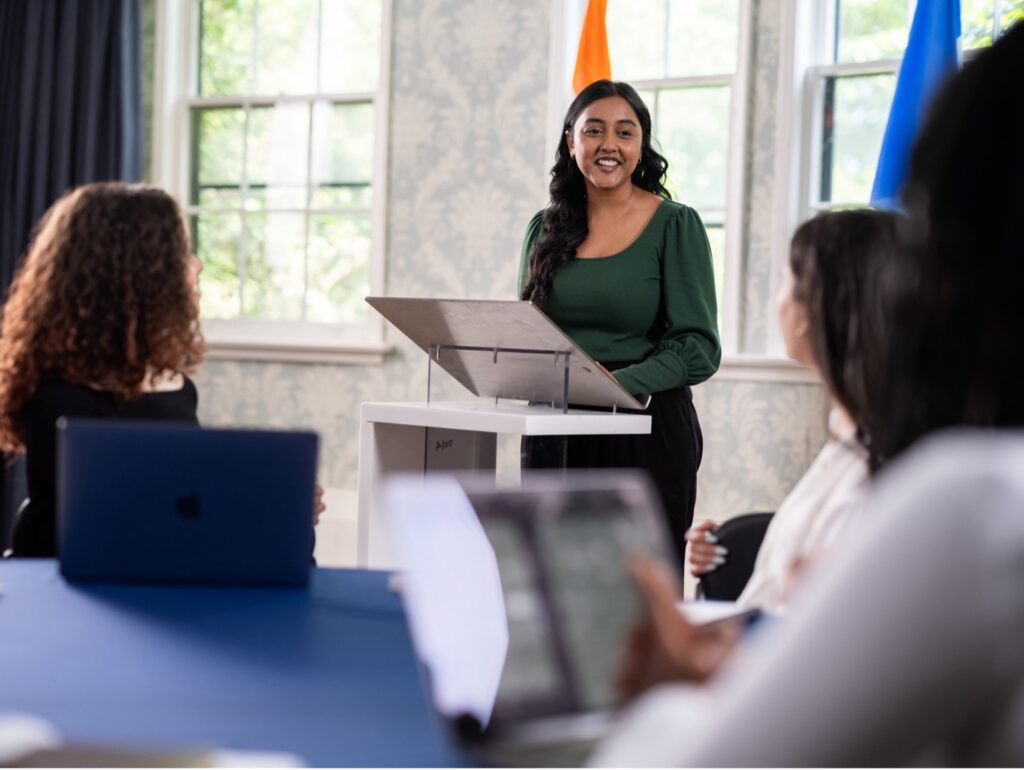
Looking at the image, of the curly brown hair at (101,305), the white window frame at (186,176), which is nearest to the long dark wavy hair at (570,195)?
the curly brown hair at (101,305)

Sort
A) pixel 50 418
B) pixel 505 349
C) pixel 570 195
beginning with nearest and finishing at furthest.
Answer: pixel 50 418 → pixel 505 349 → pixel 570 195

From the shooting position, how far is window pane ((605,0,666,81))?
4.36 meters

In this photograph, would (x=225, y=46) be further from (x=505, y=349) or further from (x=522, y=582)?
(x=522, y=582)

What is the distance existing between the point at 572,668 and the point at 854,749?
13.9 inches

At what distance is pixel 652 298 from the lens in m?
2.68

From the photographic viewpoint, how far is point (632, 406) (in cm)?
237

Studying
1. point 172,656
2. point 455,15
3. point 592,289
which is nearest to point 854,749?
point 172,656

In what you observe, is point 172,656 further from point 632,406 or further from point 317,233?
point 317,233

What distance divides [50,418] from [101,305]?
0.62 ft

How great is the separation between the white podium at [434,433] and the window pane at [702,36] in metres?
1.98

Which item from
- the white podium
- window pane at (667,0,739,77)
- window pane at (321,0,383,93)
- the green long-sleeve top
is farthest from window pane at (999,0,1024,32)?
window pane at (321,0,383,93)

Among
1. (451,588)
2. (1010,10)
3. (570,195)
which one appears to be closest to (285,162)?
(570,195)

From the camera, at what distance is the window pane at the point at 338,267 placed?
488 cm

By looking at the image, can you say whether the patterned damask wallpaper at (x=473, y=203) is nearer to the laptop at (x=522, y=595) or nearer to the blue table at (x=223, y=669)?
the blue table at (x=223, y=669)
